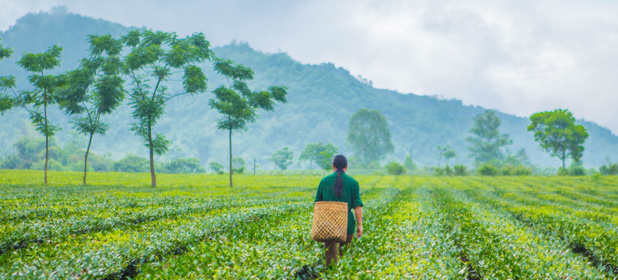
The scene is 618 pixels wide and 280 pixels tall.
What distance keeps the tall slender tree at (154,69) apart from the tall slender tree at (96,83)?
1.17m

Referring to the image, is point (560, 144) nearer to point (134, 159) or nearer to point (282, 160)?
point (282, 160)

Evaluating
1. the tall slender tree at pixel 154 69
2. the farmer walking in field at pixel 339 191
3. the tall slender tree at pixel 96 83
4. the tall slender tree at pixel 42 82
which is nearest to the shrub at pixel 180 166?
the tall slender tree at pixel 42 82

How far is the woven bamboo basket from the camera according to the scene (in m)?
5.92

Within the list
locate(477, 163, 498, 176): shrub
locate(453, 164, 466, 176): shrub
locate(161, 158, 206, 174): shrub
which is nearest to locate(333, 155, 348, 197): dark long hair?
locate(453, 164, 466, 176): shrub

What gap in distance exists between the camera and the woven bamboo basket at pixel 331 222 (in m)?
5.92

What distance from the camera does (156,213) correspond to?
12141 mm

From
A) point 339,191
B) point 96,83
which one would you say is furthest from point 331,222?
point 96,83

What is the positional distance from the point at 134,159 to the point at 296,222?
125 metres

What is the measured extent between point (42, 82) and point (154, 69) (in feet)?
28.8

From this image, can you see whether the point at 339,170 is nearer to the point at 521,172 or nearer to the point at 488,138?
the point at 521,172

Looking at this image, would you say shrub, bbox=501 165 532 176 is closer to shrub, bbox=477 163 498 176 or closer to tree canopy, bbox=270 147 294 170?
shrub, bbox=477 163 498 176

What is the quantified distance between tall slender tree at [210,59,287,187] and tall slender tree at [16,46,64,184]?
12.8m

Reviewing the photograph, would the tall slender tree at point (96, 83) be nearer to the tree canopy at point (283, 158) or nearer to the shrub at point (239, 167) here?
the shrub at point (239, 167)

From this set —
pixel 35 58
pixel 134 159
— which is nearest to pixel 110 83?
pixel 35 58
